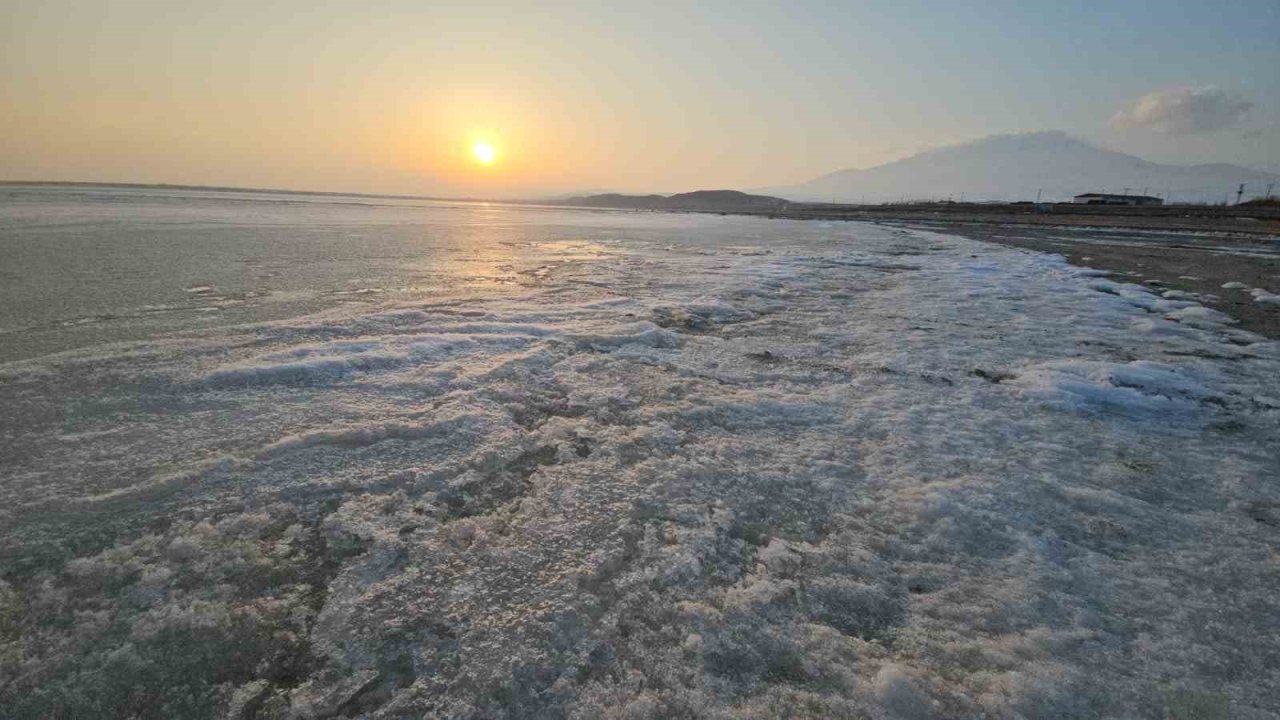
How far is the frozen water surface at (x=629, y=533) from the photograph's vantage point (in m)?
1.66

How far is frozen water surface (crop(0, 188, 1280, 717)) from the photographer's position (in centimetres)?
166

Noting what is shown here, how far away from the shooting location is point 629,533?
2.38 m

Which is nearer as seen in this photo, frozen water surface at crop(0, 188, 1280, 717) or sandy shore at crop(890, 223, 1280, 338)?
frozen water surface at crop(0, 188, 1280, 717)

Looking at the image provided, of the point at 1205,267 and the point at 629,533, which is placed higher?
the point at 1205,267

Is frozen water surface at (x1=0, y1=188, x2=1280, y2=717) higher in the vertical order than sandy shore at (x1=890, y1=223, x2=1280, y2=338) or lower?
lower

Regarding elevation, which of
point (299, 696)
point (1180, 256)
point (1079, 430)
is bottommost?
point (299, 696)

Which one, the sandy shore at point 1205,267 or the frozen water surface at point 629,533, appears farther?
the sandy shore at point 1205,267

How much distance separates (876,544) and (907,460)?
93 centimetres

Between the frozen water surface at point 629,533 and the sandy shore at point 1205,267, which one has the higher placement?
the sandy shore at point 1205,267

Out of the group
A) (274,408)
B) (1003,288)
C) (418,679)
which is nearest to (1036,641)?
(418,679)

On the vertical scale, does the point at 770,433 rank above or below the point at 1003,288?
below

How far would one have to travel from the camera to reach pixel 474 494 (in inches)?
105

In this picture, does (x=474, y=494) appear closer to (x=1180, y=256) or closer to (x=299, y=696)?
(x=299, y=696)

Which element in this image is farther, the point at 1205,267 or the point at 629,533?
the point at 1205,267
